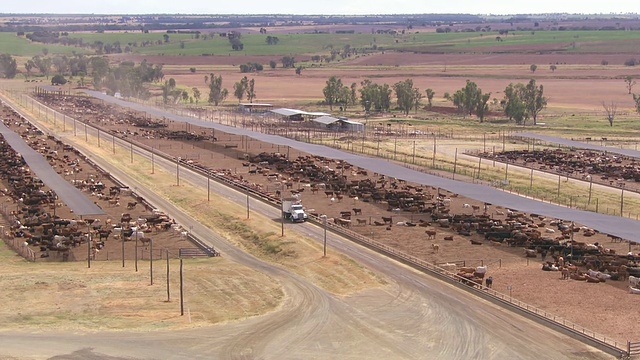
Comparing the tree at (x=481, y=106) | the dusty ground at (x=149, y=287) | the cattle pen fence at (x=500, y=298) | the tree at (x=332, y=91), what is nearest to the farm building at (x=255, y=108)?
the tree at (x=332, y=91)

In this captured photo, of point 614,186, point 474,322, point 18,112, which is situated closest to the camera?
point 474,322

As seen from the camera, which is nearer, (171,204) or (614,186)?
(171,204)

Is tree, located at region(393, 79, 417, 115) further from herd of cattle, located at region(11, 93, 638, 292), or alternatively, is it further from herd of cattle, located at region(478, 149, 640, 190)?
herd of cattle, located at region(11, 93, 638, 292)

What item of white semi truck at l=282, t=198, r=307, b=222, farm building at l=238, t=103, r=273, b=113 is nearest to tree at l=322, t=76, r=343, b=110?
farm building at l=238, t=103, r=273, b=113

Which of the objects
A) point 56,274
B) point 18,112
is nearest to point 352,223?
point 56,274

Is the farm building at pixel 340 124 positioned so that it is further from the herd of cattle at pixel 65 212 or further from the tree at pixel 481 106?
the herd of cattle at pixel 65 212

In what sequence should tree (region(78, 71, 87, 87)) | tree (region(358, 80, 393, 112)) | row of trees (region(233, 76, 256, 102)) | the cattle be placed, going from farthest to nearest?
tree (region(78, 71, 87, 87)) < row of trees (region(233, 76, 256, 102)) < tree (region(358, 80, 393, 112)) < the cattle

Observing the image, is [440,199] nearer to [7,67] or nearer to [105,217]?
[105,217]

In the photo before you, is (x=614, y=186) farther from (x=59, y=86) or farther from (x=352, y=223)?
(x=59, y=86)
